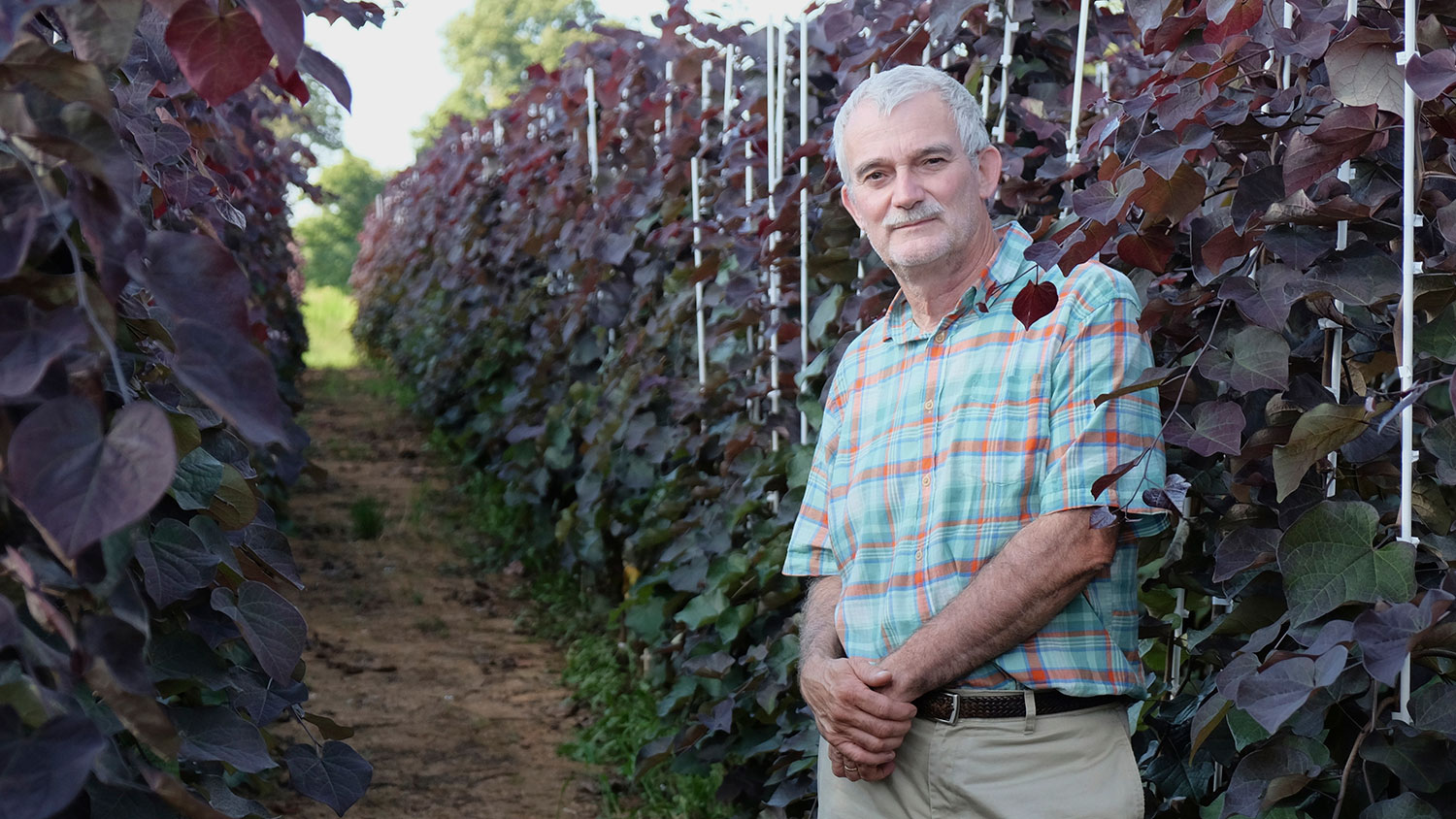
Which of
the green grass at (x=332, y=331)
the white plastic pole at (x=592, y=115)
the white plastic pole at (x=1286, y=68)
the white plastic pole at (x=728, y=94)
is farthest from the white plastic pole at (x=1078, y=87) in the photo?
the green grass at (x=332, y=331)

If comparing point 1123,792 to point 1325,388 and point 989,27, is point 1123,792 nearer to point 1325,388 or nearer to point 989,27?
point 1325,388

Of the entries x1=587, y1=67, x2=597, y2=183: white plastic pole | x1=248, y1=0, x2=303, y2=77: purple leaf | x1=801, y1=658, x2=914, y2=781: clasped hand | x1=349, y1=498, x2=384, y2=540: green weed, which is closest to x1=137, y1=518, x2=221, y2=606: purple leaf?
x1=248, y1=0, x2=303, y2=77: purple leaf

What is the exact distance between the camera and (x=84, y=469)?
674 millimetres

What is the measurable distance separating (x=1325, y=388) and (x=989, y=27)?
1193mm

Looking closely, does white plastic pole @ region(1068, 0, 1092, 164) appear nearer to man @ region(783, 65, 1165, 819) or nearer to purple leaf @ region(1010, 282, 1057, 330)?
man @ region(783, 65, 1165, 819)

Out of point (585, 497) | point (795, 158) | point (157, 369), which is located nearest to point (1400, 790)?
point (157, 369)

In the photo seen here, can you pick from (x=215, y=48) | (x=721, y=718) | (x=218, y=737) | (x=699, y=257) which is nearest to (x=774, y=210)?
(x=699, y=257)

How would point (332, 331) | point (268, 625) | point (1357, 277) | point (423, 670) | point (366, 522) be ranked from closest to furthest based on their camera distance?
point (268, 625) → point (1357, 277) → point (423, 670) → point (366, 522) → point (332, 331)

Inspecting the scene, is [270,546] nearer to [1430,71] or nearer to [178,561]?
[178,561]

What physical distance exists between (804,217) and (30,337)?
2.22 meters

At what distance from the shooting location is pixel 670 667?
12.3 ft

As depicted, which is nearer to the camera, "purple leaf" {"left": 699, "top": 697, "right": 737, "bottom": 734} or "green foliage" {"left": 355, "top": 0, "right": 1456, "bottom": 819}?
Answer: "green foliage" {"left": 355, "top": 0, "right": 1456, "bottom": 819}

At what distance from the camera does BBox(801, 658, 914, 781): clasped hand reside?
171 cm

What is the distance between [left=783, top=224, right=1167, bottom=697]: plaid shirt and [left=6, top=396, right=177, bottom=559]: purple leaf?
1.12 metres
